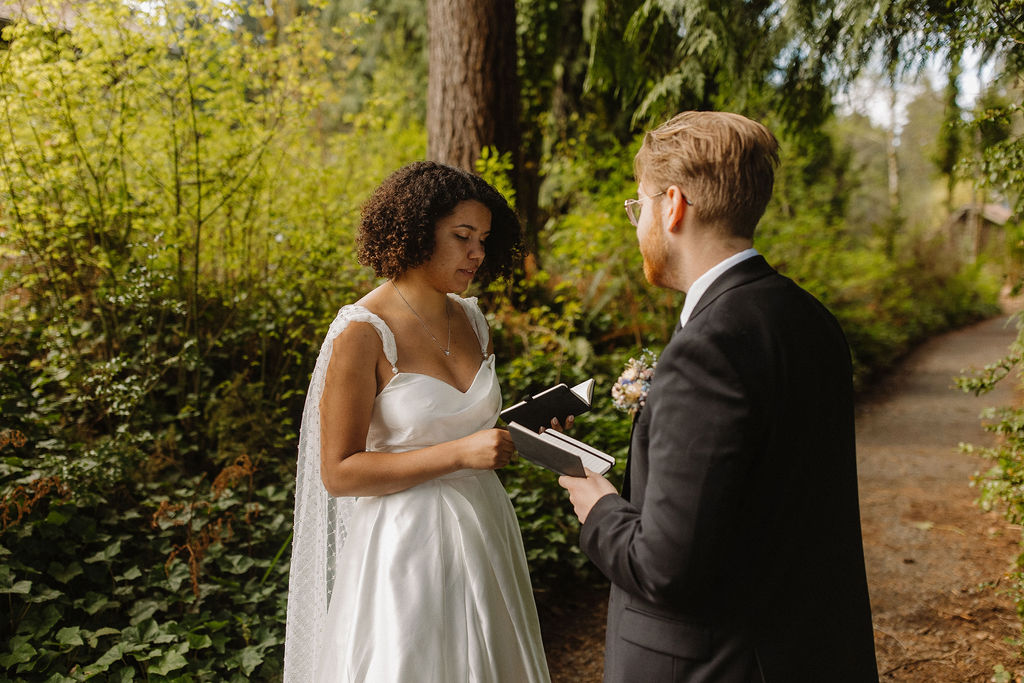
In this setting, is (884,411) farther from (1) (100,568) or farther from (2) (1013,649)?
(1) (100,568)

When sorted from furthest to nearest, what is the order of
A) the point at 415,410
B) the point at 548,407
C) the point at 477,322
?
the point at 477,322 < the point at 415,410 < the point at 548,407

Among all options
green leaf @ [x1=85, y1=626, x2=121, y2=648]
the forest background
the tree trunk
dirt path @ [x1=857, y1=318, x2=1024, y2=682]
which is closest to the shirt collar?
the forest background

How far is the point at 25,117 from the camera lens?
3.90 m

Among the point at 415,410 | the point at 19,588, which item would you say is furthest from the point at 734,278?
the point at 19,588

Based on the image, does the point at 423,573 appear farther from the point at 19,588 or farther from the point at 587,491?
the point at 19,588

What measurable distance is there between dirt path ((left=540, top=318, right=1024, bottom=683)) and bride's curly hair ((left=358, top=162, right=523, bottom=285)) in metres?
2.41

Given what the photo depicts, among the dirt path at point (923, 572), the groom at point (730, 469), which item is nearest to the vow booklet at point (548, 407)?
the groom at point (730, 469)

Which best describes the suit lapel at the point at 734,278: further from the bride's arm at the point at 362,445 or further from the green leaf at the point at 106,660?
the green leaf at the point at 106,660

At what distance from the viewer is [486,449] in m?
1.96

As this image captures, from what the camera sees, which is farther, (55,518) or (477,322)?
(55,518)

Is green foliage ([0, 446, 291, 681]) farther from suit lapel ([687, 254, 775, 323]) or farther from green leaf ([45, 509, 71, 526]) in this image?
suit lapel ([687, 254, 775, 323])

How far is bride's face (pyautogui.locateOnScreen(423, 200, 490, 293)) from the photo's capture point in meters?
2.23

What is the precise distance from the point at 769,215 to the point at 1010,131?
19.2ft

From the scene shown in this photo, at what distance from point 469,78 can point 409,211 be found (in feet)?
10.5
